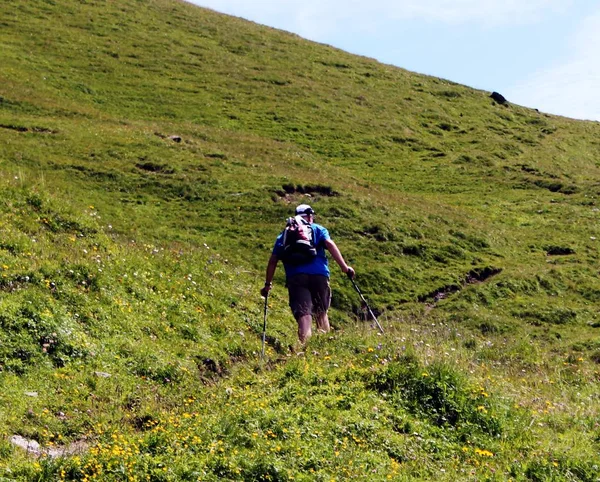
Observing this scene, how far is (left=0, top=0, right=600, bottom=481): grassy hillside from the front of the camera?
28.1ft

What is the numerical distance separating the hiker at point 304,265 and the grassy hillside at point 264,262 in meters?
1.04

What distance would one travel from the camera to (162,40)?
5953 centimetres

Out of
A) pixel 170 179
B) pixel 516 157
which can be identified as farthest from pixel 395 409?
pixel 516 157

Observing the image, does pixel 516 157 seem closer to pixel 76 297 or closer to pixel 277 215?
pixel 277 215

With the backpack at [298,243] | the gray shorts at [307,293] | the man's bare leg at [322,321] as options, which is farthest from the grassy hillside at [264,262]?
the backpack at [298,243]

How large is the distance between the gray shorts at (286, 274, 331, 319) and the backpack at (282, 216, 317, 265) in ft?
1.09

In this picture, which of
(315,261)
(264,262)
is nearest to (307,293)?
(315,261)

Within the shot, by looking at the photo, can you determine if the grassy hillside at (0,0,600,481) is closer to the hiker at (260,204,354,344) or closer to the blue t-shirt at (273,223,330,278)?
the hiker at (260,204,354,344)

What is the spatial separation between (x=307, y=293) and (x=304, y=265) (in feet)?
1.70

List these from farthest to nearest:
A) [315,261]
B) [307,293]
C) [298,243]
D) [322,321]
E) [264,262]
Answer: [264,262]
[322,321]
[315,261]
[307,293]
[298,243]

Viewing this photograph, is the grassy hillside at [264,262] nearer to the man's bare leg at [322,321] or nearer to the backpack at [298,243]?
the man's bare leg at [322,321]

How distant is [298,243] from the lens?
13680 mm

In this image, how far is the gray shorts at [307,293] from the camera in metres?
13.7

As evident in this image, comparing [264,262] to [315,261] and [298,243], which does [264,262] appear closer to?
[315,261]
